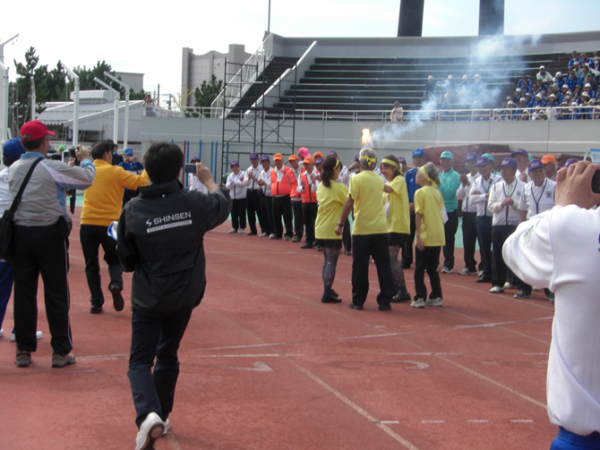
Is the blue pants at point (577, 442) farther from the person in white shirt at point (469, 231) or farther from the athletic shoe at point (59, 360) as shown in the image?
the person in white shirt at point (469, 231)

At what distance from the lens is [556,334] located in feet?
8.05

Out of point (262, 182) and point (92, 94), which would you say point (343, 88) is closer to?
point (262, 182)

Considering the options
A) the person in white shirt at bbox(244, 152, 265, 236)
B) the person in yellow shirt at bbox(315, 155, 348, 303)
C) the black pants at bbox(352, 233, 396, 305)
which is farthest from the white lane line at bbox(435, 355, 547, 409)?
the person in white shirt at bbox(244, 152, 265, 236)

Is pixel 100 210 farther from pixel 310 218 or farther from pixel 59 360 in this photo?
pixel 310 218

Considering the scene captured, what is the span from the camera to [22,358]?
5.46 meters

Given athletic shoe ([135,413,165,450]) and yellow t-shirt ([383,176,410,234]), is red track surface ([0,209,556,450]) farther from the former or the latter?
yellow t-shirt ([383,176,410,234])

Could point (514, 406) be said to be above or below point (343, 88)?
below

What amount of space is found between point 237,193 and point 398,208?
8911 millimetres

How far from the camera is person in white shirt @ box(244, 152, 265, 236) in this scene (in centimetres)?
1712

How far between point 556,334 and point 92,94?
210 ft

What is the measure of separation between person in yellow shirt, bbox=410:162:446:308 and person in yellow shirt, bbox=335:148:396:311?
1.59 feet

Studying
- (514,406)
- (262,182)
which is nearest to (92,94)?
(262,182)

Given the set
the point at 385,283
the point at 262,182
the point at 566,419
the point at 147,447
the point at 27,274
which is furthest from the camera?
the point at 262,182

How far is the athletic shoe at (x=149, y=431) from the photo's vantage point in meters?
3.53
